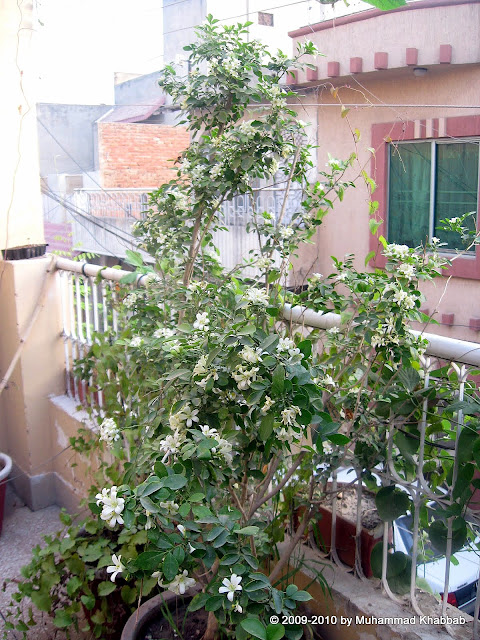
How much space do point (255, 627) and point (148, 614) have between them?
1.02 m

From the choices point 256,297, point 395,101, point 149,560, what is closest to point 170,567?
point 149,560

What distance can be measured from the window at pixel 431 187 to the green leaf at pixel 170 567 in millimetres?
5042

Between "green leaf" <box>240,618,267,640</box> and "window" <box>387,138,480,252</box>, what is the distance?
197 inches

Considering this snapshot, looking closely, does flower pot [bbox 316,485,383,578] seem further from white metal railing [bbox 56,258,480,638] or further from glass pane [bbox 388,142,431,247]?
glass pane [bbox 388,142,431,247]

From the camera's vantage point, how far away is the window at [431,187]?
235 inches

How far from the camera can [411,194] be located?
6410 millimetres

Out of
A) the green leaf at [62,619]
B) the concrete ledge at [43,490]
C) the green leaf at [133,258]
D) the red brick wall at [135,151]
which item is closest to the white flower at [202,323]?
the green leaf at [133,258]

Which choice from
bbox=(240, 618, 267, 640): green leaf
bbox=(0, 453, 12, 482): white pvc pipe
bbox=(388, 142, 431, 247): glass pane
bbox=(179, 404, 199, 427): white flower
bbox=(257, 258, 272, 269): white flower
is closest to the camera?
bbox=(240, 618, 267, 640): green leaf

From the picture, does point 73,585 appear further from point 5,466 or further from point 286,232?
point 5,466

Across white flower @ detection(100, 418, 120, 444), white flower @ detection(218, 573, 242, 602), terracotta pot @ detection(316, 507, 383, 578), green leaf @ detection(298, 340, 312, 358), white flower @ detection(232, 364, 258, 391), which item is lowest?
terracotta pot @ detection(316, 507, 383, 578)

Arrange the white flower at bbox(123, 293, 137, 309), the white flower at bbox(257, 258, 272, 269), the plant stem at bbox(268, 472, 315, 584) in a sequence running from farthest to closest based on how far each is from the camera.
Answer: the white flower at bbox(123, 293, 137, 309), the white flower at bbox(257, 258, 272, 269), the plant stem at bbox(268, 472, 315, 584)

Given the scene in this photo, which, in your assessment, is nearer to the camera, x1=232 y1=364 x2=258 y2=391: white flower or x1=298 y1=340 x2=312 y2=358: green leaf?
x1=232 y1=364 x2=258 y2=391: white flower

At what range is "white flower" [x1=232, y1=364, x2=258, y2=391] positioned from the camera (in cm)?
153

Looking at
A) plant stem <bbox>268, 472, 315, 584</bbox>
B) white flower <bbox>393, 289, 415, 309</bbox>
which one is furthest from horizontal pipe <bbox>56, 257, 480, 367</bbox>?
plant stem <bbox>268, 472, 315, 584</bbox>
